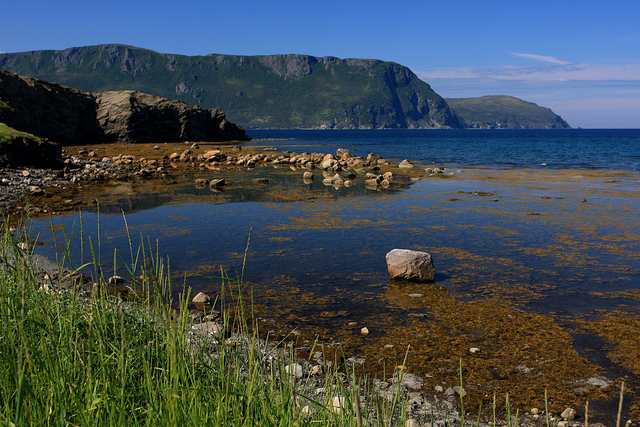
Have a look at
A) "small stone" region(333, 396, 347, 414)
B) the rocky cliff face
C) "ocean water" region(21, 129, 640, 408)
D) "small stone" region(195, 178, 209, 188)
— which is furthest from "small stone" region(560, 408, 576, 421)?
the rocky cliff face

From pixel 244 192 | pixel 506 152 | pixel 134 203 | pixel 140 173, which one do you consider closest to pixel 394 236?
pixel 244 192

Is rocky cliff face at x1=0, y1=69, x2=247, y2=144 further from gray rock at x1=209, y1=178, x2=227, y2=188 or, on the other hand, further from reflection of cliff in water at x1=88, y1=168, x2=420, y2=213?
gray rock at x1=209, y1=178, x2=227, y2=188

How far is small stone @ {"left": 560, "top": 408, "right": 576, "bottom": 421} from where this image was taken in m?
3.75

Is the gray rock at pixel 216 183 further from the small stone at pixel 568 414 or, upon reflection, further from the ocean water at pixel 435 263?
the small stone at pixel 568 414

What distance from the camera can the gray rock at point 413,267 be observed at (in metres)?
7.19

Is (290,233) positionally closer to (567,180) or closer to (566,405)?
(566,405)

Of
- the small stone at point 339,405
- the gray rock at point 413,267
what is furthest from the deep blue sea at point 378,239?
the small stone at point 339,405

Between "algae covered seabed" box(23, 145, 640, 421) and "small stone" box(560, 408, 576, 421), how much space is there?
0.15 metres

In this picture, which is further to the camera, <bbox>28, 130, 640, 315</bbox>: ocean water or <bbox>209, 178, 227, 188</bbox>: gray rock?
<bbox>209, 178, 227, 188</bbox>: gray rock

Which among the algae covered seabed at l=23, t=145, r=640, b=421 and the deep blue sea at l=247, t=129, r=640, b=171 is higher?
the deep blue sea at l=247, t=129, r=640, b=171

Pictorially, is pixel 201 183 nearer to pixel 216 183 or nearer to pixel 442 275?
pixel 216 183

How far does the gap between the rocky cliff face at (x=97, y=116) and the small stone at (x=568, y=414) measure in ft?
103

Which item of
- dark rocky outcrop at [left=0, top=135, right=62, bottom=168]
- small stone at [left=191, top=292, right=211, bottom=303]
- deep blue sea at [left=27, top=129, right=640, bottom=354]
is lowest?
small stone at [left=191, top=292, right=211, bottom=303]

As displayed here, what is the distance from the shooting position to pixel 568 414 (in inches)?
148
